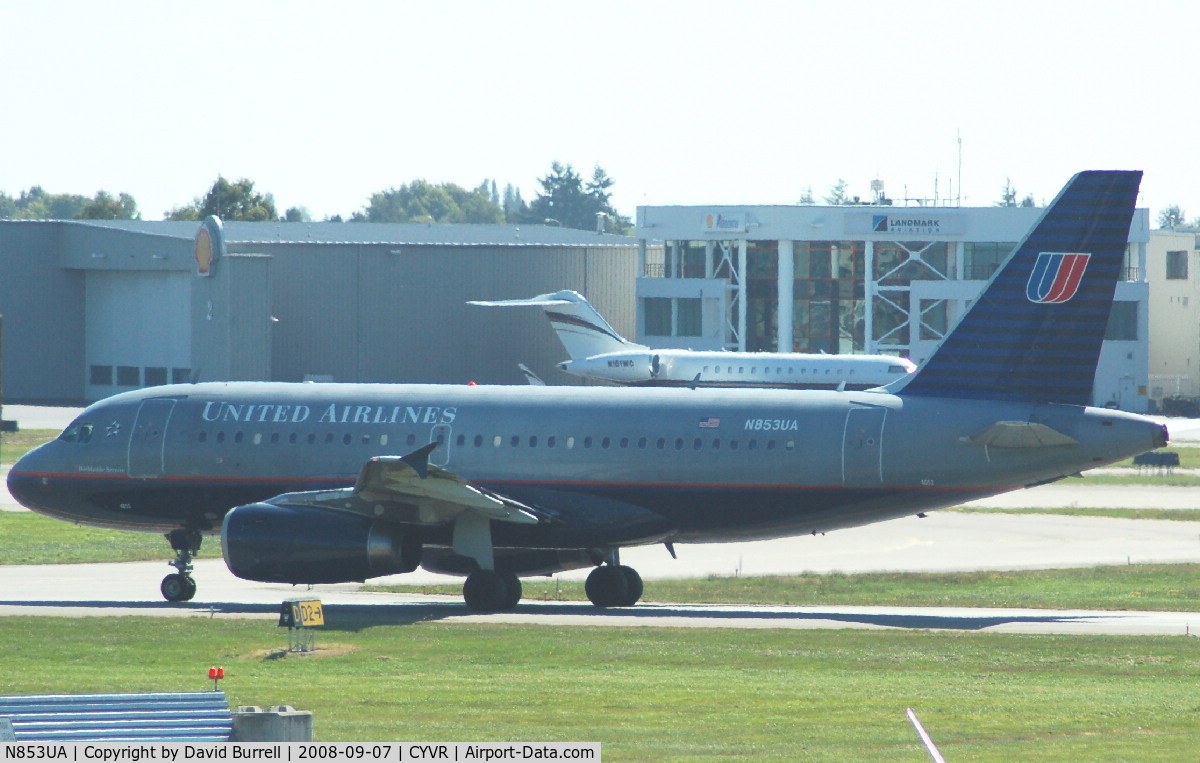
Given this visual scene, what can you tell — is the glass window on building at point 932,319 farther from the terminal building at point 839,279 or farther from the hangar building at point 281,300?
the hangar building at point 281,300

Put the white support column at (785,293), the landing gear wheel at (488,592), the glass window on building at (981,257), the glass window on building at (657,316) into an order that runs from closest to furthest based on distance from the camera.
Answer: the landing gear wheel at (488,592)
the glass window on building at (981,257)
the white support column at (785,293)
the glass window on building at (657,316)

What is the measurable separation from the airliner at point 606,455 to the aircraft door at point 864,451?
0.04m

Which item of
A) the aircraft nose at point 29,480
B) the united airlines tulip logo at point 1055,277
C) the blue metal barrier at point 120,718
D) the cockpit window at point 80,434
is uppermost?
the united airlines tulip logo at point 1055,277

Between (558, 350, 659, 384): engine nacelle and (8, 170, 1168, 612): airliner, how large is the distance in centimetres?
5408

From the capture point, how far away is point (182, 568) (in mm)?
33156

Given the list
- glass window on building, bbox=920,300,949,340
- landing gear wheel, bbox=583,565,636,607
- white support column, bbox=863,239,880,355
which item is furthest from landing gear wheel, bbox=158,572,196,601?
glass window on building, bbox=920,300,949,340

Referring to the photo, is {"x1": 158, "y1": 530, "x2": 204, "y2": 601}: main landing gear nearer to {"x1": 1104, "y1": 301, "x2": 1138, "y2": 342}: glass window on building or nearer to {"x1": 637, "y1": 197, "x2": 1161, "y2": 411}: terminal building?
{"x1": 637, "y1": 197, "x2": 1161, "y2": 411}: terminal building

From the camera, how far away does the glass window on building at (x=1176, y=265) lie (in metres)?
109

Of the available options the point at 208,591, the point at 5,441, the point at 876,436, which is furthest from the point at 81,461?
the point at 5,441

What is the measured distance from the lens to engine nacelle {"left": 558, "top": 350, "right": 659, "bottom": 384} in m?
87.3

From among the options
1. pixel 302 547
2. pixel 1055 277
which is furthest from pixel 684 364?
pixel 302 547

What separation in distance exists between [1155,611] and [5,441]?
5882cm

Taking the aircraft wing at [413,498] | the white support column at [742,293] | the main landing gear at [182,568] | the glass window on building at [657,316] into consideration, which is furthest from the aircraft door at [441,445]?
the glass window on building at [657,316]

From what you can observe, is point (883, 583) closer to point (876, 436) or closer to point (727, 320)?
point (876, 436)
